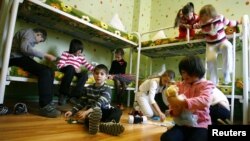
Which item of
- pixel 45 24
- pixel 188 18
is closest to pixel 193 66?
pixel 188 18

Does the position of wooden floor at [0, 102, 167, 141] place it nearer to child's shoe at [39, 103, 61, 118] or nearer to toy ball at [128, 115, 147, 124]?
child's shoe at [39, 103, 61, 118]

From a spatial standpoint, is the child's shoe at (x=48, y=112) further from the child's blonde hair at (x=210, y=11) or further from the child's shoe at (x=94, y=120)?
the child's blonde hair at (x=210, y=11)

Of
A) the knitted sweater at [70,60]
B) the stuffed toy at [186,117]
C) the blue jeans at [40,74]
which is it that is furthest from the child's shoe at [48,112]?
the stuffed toy at [186,117]

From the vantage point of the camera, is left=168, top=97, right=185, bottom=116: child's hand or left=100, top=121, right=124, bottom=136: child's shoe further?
left=100, top=121, right=124, bottom=136: child's shoe

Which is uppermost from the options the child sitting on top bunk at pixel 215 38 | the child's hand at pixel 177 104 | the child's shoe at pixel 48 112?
the child sitting on top bunk at pixel 215 38

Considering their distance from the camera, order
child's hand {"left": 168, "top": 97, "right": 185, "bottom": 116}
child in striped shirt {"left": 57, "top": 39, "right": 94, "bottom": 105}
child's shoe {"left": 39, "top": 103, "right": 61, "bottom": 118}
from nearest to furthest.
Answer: child's hand {"left": 168, "top": 97, "right": 185, "bottom": 116} → child's shoe {"left": 39, "top": 103, "right": 61, "bottom": 118} → child in striped shirt {"left": 57, "top": 39, "right": 94, "bottom": 105}

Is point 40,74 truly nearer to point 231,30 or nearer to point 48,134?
point 48,134

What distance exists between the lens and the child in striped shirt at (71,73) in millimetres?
1826

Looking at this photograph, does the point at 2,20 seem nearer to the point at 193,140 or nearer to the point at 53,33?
the point at 53,33

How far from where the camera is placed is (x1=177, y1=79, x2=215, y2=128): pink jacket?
94 cm

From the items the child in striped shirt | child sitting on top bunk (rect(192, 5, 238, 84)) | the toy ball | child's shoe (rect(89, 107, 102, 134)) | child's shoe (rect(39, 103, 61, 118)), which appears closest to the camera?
child's shoe (rect(89, 107, 102, 134))

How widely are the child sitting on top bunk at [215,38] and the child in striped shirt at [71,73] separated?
1.28 meters

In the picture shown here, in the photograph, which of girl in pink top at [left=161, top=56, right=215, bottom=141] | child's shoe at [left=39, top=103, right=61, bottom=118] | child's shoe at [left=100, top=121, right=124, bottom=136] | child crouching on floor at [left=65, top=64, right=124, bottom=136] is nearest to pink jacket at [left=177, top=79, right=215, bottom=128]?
girl in pink top at [left=161, top=56, right=215, bottom=141]

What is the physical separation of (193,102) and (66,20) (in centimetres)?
161
